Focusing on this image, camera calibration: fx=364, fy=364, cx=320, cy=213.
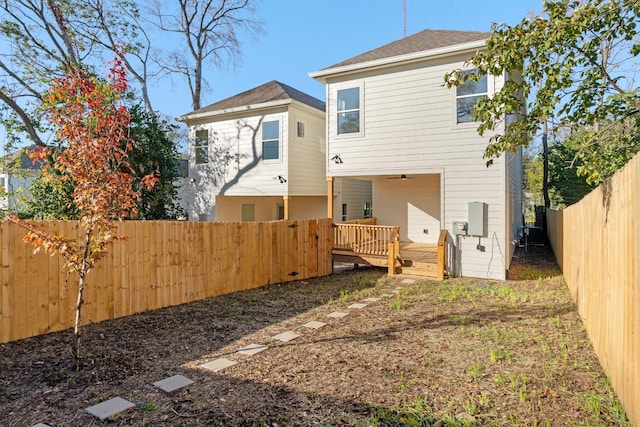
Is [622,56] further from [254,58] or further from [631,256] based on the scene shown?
[254,58]

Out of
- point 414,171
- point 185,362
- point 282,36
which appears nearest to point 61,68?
point 282,36

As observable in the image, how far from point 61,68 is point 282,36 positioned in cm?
1167

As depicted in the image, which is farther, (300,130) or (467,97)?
(300,130)

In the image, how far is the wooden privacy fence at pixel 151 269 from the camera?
186 inches

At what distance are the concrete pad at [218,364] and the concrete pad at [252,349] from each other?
0.29m

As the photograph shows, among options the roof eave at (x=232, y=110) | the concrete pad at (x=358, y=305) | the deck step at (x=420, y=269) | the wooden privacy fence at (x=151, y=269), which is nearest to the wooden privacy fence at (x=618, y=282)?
the concrete pad at (x=358, y=305)

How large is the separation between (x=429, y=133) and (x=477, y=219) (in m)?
2.64

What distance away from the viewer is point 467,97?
→ 9461 millimetres

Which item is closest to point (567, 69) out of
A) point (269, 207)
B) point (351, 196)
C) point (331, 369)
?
point (331, 369)

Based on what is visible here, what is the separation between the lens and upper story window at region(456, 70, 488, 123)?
30.8ft

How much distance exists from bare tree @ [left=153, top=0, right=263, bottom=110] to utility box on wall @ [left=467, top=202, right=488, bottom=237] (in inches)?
701

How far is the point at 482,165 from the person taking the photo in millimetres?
9227

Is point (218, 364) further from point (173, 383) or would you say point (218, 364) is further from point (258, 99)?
point (258, 99)

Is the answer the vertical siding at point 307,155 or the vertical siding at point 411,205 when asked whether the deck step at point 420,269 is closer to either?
the vertical siding at point 411,205
